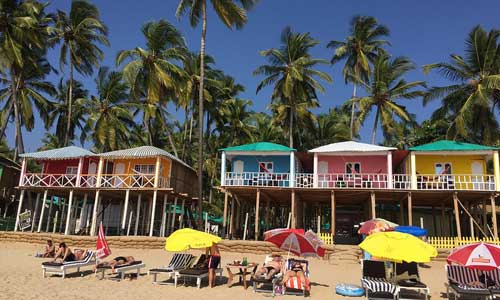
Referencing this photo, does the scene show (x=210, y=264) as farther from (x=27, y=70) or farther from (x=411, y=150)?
(x=27, y=70)

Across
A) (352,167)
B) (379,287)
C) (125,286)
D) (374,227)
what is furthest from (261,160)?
(379,287)

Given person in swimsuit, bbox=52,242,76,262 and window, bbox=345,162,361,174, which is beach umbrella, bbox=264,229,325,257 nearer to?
person in swimsuit, bbox=52,242,76,262

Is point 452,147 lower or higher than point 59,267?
higher

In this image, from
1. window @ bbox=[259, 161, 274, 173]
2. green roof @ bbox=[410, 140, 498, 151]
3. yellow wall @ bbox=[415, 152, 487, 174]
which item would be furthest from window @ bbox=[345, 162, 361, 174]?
window @ bbox=[259, 161, 274, 173]

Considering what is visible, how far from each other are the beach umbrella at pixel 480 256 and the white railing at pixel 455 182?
11.5 meters

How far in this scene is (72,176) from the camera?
24.9 m

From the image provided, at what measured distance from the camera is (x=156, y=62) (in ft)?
87.5

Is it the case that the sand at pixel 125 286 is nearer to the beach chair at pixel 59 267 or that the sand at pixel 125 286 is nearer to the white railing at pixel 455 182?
the beach chair at pixel 59 267

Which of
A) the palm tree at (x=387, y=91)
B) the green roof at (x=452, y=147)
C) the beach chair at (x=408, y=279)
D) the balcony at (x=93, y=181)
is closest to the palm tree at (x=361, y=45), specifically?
the palm tree at (x=387, y=91)

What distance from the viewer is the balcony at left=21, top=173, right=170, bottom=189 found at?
76.0ft

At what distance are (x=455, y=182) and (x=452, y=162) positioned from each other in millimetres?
2487

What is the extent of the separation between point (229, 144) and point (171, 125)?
28.7 feet

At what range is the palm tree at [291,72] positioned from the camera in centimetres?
2833

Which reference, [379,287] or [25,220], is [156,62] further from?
[379,287]
